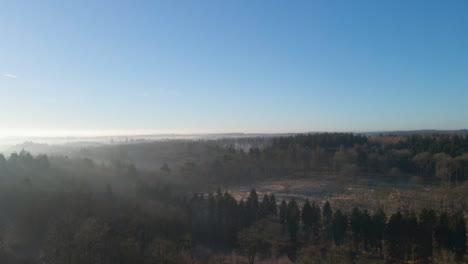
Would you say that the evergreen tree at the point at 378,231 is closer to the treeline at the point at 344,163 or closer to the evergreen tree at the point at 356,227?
the evergreen tree at the point at 356,227

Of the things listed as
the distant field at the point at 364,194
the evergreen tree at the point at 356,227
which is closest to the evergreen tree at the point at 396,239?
the evergreen tree at the point at 356,227

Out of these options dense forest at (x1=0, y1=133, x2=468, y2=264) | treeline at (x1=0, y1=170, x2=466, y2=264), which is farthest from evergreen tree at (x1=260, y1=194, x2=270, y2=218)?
treeline at (x1=0, y1=170, x2=466, y2=264)

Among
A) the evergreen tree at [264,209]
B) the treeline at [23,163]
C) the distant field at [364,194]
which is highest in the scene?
the treeline at [23,163]

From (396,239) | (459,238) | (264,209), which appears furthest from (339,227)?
(459,238)

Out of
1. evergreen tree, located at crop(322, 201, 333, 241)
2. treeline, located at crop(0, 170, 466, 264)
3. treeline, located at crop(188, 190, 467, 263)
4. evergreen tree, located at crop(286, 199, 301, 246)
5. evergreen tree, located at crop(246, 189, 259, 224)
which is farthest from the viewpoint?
evergreen tree, located at crop(246, 189, 259, 224)

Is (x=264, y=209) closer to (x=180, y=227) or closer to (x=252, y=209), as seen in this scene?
(x=252, y=209)

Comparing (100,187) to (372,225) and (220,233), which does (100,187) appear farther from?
(372,225)

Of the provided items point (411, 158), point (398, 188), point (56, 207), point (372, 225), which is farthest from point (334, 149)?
point (56, 207)

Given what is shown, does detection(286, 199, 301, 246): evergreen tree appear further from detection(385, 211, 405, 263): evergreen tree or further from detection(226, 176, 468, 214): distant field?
detection(226, 176, 468, 214): distant field
